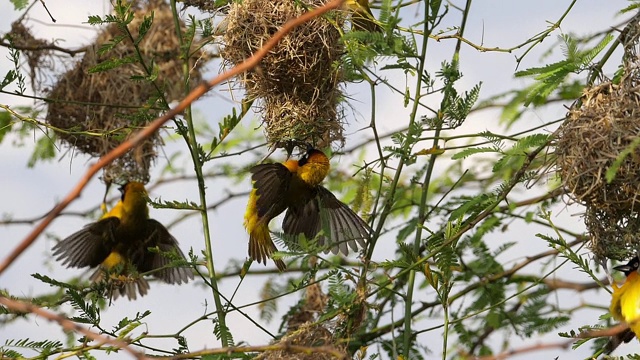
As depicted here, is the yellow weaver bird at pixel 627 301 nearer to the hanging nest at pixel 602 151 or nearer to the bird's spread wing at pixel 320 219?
the hanging nest at pixel 602 151

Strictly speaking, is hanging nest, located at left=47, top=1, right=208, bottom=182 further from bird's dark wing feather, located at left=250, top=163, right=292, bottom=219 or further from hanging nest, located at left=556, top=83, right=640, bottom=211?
hanging nest, located at left=556, top=83, right=640, bottom=211

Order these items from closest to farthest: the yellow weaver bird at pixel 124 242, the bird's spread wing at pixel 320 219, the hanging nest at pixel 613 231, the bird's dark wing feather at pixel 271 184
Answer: the hanging nest at pixel 613 231
the bird's dark wing feather at pixel 271 184
the bird's spread wing at pixel 320 219
the yellow weaver bird at pixel 124 242

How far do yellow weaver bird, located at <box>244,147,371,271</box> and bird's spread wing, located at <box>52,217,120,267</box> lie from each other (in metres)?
1.54

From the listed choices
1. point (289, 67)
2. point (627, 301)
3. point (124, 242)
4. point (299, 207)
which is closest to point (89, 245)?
point (124, 242)

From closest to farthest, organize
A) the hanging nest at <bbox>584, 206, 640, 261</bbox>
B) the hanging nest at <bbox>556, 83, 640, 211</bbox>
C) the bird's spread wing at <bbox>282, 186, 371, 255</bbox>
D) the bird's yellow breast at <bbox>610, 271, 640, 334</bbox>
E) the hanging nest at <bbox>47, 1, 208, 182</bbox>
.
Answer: the hanging nest at <bbox>556, 83, 640, 211</bbox> → the hanging nest at <bbox>584, 206, 640, 261</bbox> → the bird's yellow breast at <bbox>610, 271, 640, 334</bbox> → the bird's spread wing at <bbox>282, 186, 371, 255</bbox> → the hanging nest at <bbox>47, 1, 208, 182</bbox>

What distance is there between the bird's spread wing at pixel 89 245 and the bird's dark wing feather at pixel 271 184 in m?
1.78

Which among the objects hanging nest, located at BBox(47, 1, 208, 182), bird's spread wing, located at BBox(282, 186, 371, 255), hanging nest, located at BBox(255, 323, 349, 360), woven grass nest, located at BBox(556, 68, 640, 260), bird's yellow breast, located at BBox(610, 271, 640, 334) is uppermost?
hanging nest, located at BBox(47, 1, 208, 182)

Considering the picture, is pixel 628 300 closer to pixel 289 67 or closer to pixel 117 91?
pixel 289 67

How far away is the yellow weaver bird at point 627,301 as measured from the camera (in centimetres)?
319

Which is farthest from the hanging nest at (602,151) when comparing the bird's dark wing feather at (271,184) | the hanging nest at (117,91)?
the hanging nest at (117,91)

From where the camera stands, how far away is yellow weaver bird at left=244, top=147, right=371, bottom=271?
3.60 m

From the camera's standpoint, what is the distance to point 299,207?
3844 mm

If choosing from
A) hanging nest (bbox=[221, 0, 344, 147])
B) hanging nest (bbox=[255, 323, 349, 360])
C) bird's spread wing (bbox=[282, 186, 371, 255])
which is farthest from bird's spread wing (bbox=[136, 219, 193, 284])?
hanging nest (bbox=[255, 323, 349, 360])

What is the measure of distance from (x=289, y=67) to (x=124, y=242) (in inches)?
93.5
